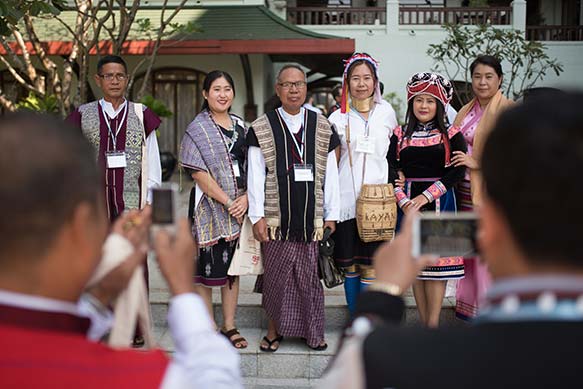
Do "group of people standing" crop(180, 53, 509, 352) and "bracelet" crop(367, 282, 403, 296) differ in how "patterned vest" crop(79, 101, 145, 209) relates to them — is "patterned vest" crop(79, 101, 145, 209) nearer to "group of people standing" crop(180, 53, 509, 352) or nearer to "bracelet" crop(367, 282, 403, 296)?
"group of people standing" crop(180, 53, 509, 352)

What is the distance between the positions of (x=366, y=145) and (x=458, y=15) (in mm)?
12374

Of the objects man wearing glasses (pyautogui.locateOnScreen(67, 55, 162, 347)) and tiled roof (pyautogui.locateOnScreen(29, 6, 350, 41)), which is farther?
tiled roof (pyautogui.locateOnScreen(29, 6, 350, 41))

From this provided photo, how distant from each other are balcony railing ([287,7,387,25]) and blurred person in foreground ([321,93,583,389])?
14.3 meters

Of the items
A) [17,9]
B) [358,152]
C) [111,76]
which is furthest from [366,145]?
[17,9]

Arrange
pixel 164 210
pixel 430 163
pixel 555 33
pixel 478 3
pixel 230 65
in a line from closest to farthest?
pixel 164 210, pixel 430 163, pixel 230 65, pixel 478 3, pixel 555 33

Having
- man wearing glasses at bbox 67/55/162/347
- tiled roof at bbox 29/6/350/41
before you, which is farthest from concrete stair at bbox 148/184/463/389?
tiled roof at bbox 29/6/350/41

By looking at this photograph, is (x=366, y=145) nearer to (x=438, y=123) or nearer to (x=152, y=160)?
(x=438, y=123)

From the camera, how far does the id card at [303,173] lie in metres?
3.90

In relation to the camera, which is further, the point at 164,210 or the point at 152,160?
the point at 152,160

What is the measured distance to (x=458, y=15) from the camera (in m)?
15.3

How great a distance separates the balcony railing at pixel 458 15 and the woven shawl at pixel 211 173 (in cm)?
1194

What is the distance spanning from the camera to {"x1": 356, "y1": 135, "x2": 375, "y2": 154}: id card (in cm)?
404

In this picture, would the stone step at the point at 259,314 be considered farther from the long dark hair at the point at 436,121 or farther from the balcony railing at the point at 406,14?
the balcony railing at the point at 406,14

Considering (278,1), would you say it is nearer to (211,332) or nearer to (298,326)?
(298,326)
